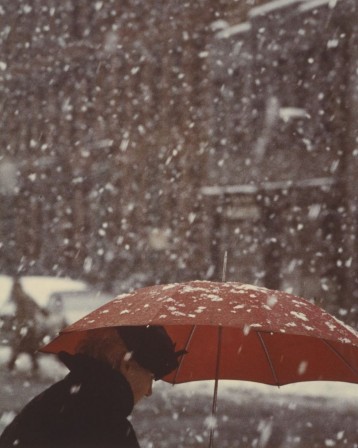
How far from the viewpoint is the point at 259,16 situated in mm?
10500

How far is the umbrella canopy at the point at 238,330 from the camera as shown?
103 inches

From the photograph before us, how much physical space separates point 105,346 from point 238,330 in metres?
1.09

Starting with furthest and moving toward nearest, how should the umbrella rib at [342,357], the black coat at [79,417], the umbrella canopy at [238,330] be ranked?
1. the umbrella rib at [342,357]
2. the umbrella canopy at [238,330]
3. the black coat at [79,417]

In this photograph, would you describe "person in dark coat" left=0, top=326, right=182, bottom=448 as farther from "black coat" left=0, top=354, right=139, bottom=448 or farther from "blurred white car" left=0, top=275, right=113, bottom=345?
"blurred white car" left=0, top=275, right=113, bottom=345

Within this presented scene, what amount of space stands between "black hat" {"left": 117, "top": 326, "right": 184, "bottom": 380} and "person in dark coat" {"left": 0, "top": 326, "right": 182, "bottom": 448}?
0.12ft

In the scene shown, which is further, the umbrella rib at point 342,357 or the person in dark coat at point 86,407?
the umbrella rib at point 342,357

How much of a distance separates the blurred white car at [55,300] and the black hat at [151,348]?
8.93 m

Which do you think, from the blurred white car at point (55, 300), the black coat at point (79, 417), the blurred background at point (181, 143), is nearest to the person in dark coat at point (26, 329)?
the blurred white car at point (55, 300)

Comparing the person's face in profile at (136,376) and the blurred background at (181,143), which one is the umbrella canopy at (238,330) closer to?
the person's face in profile at (136,376)

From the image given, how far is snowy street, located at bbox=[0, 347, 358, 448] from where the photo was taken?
768 cm

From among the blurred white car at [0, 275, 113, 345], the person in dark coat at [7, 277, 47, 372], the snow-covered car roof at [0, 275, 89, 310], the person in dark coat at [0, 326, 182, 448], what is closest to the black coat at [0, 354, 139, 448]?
the person in dark coat at [0, 326, 182, 448]

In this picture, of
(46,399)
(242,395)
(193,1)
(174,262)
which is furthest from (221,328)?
(193,1)

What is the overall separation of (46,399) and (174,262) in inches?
342

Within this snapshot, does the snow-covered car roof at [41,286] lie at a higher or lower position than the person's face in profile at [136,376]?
lower
